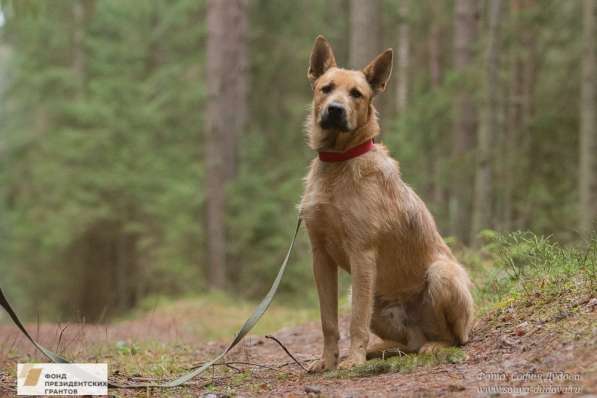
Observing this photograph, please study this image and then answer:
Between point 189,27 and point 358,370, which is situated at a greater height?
point 189,27

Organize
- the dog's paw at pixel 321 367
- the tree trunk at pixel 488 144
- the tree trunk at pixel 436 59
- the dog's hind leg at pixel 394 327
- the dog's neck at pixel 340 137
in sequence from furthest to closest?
the tree trunk at pixel 436 59 → the tree trunk at pixel 488 144 → the dog's hind leg at pixel 394 327 → the dog's neck at pixel 340 137 → the dog's paw at pixel 321 367

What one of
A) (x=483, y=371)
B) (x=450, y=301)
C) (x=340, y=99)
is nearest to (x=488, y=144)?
(x=450, y=301)

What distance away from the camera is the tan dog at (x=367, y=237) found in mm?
5121

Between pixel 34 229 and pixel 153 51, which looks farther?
pixel 153 51

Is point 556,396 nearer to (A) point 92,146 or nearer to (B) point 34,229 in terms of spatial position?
(A) point 92,146

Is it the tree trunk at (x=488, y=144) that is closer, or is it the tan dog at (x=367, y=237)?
the tan dog at (x=367, y=237)

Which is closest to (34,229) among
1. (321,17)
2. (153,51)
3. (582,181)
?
(153,51)

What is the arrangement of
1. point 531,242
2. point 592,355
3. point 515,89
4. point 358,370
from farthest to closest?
point 515,89, point 531,242, point 358,370, point 592,355

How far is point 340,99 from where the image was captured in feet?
16.9

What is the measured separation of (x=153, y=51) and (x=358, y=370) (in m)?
24.2

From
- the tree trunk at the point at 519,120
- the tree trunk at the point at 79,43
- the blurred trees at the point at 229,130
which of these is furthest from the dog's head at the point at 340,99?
the tree trunk at the point at 79,43

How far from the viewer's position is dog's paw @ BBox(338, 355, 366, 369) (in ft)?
16.5

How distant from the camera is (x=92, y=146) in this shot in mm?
22734

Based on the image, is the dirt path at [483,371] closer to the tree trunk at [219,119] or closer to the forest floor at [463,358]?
the forest floor at [463,358]
